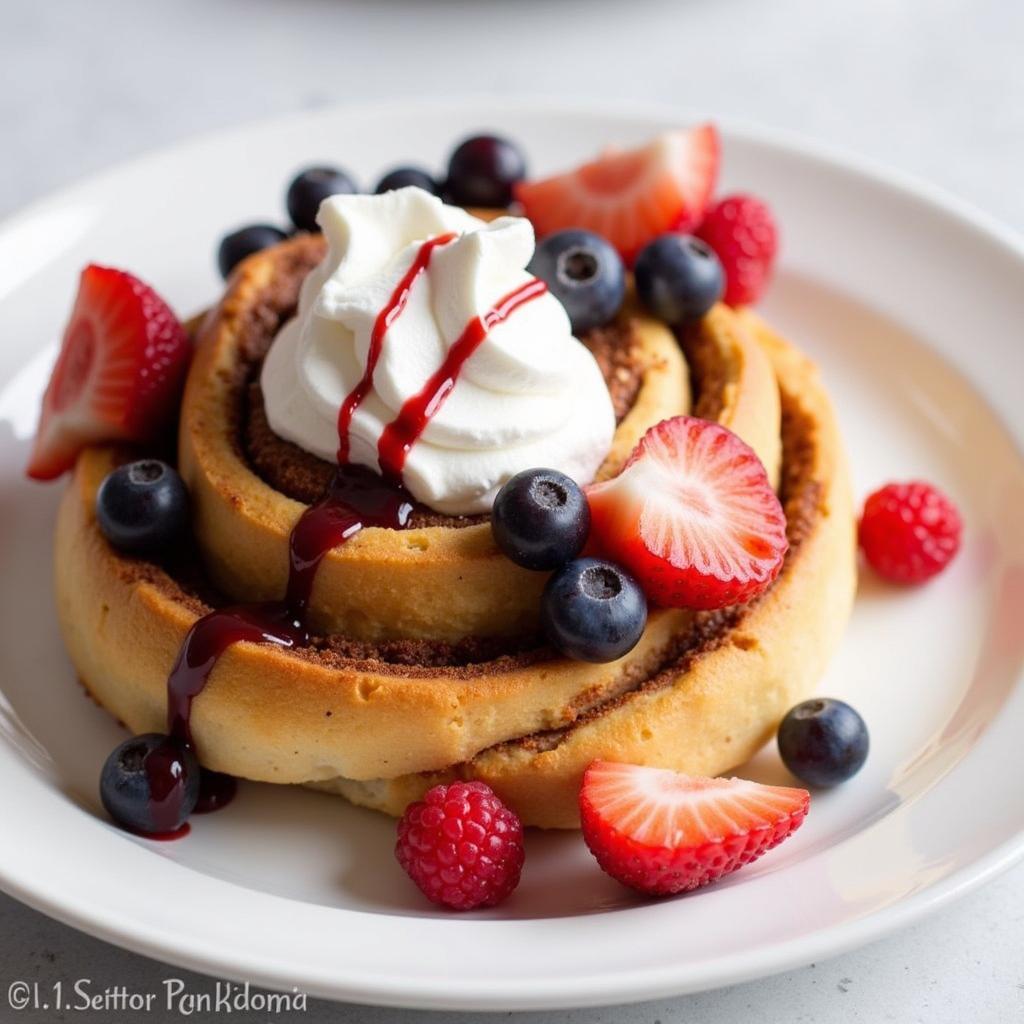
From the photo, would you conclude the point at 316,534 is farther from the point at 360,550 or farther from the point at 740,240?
the point at 740,240

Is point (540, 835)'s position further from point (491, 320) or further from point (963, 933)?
point (491, 320)

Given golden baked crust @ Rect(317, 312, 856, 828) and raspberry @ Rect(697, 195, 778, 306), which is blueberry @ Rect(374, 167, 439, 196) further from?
golden baked crust @ Rect(317, 312, 856, 828)

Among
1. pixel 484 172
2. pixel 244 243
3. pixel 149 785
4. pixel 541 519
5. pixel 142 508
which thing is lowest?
pixel 149 785

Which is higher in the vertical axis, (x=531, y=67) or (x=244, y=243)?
(x=531, y=67)

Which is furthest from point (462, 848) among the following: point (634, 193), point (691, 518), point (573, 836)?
point (634, 193)

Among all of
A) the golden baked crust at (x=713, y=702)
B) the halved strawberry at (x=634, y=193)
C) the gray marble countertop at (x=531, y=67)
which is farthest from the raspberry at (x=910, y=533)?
the gray marble countertop at (x=531, y=67)

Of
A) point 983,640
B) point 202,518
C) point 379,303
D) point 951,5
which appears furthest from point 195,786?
point 951,5
